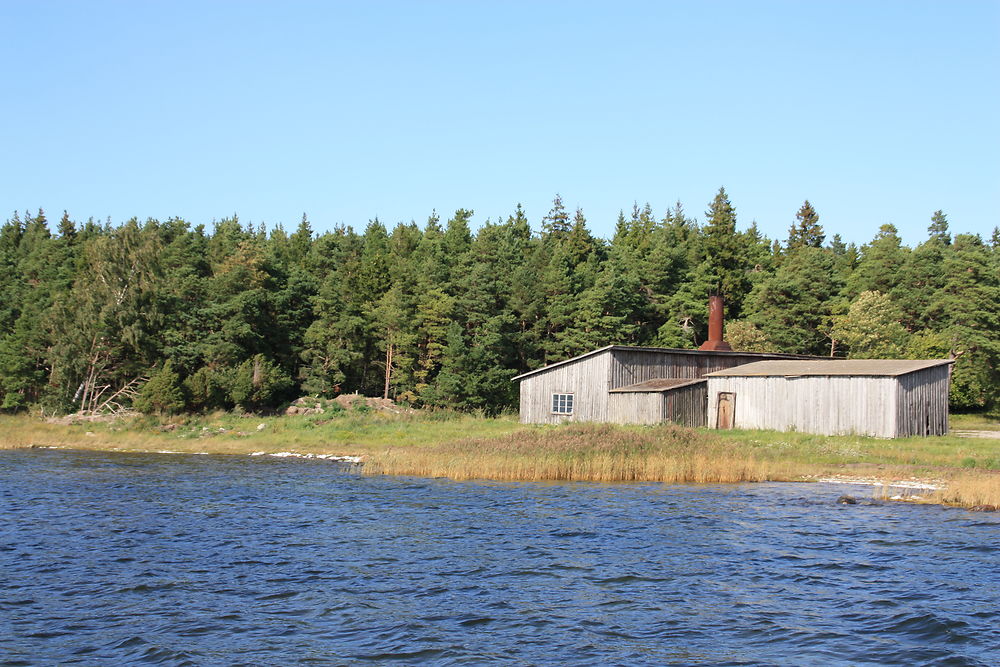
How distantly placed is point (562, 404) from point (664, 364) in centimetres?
665

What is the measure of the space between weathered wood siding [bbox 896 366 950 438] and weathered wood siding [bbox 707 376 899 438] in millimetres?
679

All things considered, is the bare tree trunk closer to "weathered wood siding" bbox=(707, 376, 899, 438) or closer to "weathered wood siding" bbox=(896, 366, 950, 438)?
"weathered wood siding" bbox=(707, 376, 899, 438)

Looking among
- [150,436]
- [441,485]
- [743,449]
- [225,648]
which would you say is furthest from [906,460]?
[150,436]

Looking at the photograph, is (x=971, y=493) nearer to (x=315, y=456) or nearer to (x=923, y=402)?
(x=923, y=402)

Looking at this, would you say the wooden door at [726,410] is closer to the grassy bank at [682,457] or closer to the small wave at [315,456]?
the grassy bank at [682,457]

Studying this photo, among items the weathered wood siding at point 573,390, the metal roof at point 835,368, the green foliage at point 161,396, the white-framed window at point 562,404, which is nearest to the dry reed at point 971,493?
the metal roof at point 835,368

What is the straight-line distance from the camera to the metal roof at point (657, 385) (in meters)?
47.6

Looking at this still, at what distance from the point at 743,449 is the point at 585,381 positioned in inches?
644

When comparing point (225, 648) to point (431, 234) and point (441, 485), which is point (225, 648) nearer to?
point (441, 485)

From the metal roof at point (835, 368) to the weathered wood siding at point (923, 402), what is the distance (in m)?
0.49

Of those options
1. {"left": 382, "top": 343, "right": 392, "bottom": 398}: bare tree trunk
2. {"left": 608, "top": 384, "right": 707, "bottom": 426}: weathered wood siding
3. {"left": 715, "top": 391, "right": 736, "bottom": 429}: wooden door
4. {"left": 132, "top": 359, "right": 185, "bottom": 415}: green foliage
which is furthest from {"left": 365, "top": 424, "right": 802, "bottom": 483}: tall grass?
{"left": 382, "top": 343, "right": 392, "bottom": 398}: bare tree trunk

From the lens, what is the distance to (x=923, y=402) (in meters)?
41.1

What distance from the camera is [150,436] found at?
51250 mm

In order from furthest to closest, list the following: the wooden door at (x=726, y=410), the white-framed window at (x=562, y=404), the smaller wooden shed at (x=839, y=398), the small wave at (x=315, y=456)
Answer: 1. the white-framed window at (x=562, y=404)
2. the wooden door at (x=726, y=410)
3. the small wave at (x=315, y=456)
4. the smaller wooden shed at (x=839, y=398)
